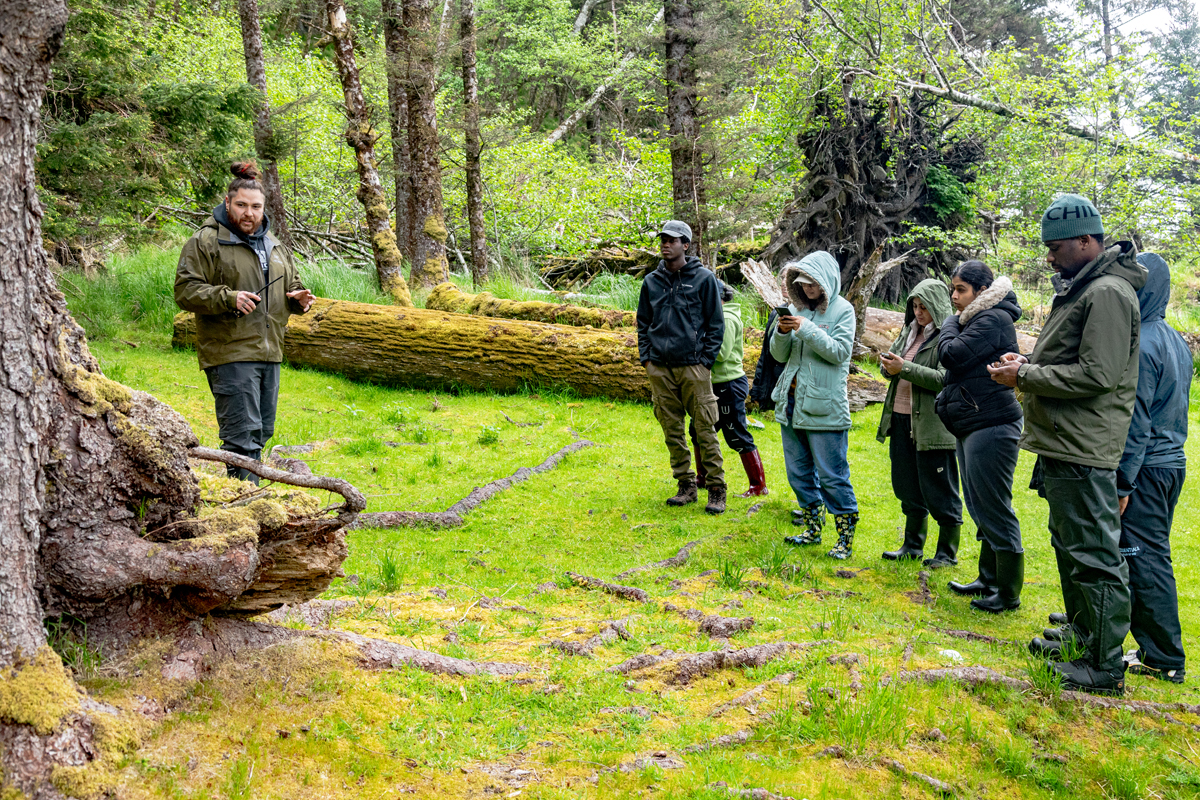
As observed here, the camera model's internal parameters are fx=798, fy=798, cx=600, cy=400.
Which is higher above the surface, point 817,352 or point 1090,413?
point 817,352

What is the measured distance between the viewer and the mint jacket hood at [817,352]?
241 inches

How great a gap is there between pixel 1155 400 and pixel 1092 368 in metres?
0.80

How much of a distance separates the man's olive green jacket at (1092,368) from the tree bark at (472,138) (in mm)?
12151

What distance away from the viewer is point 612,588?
526 centimetres

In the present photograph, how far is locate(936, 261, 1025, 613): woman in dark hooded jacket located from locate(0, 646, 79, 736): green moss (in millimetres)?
4889

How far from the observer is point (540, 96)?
36562 mm

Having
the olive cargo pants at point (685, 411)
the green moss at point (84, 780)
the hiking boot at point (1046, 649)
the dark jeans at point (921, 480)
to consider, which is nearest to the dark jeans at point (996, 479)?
the dark jeans at point (921, 480)

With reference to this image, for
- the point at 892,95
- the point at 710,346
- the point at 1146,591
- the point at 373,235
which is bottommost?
the point at 1146,591

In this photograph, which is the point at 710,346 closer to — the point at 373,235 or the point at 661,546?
the point at 661,546

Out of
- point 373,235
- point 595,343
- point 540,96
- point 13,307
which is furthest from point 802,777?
point 540,96

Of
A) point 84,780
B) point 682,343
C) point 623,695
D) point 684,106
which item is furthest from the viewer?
point 684,106

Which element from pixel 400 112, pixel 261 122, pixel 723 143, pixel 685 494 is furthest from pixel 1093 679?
pixel 400 112

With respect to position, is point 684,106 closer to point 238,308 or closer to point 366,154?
point 366,154

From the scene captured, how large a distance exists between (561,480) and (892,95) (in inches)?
481
